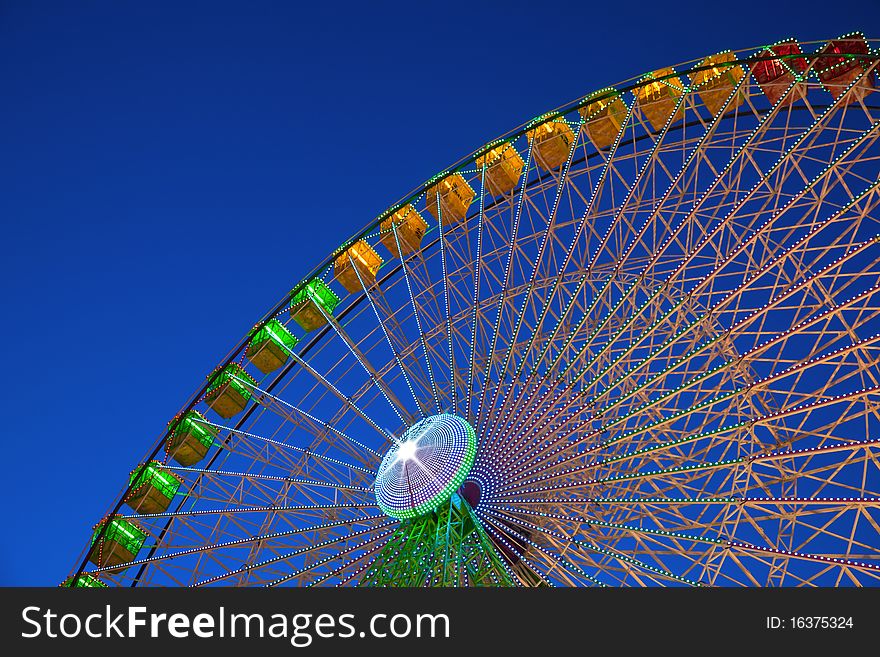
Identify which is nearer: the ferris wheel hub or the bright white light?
the ferris wheel hub

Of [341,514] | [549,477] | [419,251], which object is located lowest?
[549,477]

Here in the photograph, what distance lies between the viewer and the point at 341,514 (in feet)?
67.1

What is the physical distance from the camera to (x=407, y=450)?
17.3m

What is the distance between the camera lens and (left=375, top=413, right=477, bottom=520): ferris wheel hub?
52.7ft

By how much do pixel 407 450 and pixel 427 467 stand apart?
0.94m

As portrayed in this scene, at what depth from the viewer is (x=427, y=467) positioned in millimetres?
16531

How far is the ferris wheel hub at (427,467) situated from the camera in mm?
16062

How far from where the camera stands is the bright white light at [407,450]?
17.1 m

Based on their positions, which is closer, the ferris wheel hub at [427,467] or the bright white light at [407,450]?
the ferris wheel hub at [427,467]

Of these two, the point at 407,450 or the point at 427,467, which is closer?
the point at 427,467

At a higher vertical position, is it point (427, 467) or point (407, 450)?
point (407, 450)
